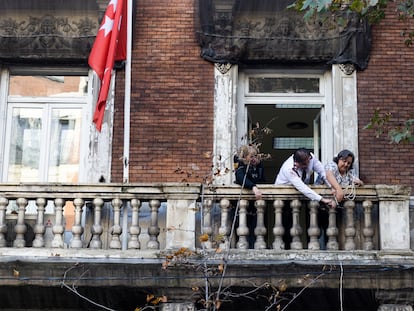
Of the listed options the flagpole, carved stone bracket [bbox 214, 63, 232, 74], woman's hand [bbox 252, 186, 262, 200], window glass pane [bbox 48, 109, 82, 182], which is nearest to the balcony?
woman's hand [bbox 252, 186, 262, 200]

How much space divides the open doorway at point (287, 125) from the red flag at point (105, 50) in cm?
275

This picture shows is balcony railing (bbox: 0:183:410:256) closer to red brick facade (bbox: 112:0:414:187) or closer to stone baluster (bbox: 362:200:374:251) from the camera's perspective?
stone baluster (bbox: 362:200:374:251)

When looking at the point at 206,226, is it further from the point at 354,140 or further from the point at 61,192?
the point at 354,140

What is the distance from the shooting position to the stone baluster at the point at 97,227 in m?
12.3

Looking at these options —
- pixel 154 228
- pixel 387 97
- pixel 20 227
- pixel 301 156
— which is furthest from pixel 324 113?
pixel 20 227

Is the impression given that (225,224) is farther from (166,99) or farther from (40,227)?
(166,99)

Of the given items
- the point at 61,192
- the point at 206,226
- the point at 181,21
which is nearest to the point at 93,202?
the point at 61,192

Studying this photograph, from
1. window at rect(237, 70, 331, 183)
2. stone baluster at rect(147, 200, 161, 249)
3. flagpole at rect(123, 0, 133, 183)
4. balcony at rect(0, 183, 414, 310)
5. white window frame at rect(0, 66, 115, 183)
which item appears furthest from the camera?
window at rect(237, 70, 331, 183)

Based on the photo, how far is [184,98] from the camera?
14.8m

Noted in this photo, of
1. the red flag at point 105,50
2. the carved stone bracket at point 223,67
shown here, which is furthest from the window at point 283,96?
the red flag at point 105,50

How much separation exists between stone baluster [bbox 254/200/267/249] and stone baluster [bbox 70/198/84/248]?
94.7 inches

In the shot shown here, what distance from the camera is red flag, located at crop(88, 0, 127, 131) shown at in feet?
44.8

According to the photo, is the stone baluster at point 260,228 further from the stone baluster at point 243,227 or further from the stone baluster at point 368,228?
the stone baluster at point 368,228

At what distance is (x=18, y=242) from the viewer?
12.3 m
